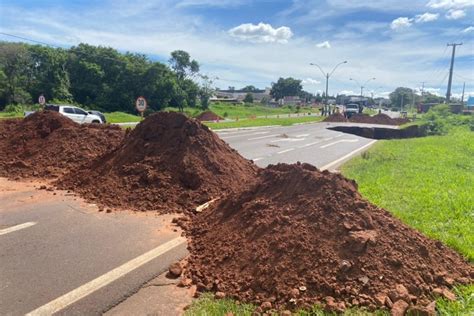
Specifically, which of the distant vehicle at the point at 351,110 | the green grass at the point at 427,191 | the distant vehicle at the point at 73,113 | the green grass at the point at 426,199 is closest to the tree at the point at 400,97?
the distant vehicle at the point at 351,110

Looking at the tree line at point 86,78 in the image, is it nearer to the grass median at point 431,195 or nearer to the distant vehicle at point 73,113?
the distant vehicle at point 73,113

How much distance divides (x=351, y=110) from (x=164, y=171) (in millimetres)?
55640

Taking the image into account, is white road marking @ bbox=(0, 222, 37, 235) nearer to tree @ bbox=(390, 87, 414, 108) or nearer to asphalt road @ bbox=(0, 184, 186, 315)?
asphalt road @ bbox=(0, 184, 186, 315)

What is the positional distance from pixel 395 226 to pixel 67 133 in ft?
31.7

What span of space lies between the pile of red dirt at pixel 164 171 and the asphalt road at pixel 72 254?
0.59 metres

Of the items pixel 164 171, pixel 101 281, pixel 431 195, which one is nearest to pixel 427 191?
pixel 431 195

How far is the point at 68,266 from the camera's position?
4234 millimetres

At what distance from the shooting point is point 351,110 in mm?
59062

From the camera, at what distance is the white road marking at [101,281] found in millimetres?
3402

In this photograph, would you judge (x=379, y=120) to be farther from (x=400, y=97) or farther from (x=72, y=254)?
(x=400, y=97)

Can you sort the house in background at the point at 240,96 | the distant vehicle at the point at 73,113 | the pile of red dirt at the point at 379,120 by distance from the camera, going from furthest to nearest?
the house in background at the point at 240,96, the pile of red dirt at the point at 379,120, the distant vehicle at the point at 73,113

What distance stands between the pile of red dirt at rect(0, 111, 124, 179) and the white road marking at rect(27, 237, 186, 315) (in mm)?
5051

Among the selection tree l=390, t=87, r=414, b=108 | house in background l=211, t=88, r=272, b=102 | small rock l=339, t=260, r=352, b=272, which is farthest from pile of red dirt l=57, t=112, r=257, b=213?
tree l=390, t=87, r=414, b=108

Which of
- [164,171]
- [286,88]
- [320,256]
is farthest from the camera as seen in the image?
[286,88]
